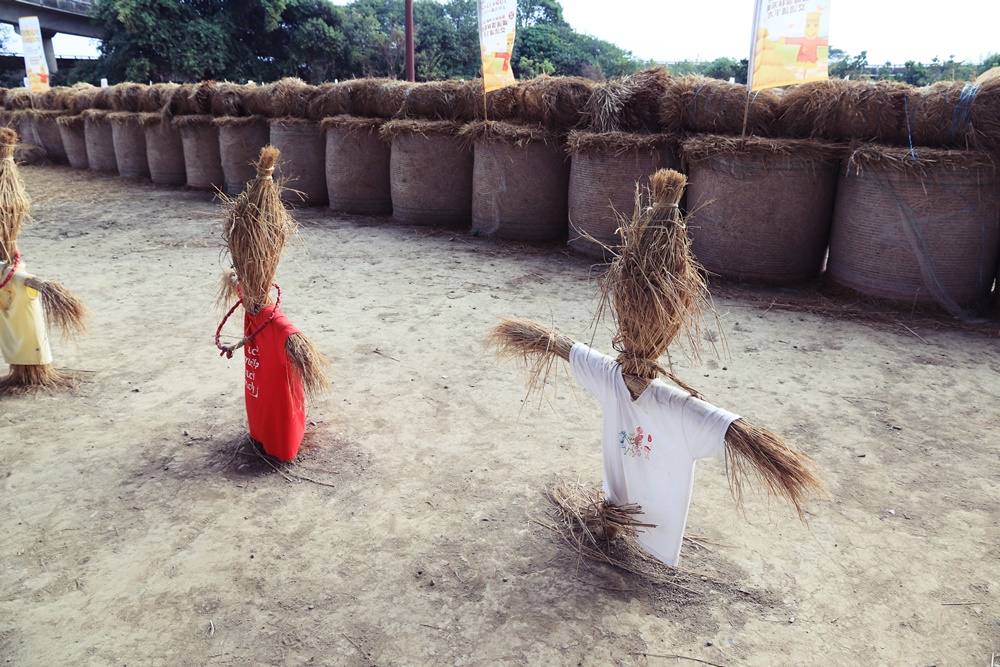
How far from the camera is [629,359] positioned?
208 cm

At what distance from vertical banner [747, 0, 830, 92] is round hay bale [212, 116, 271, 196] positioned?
6552mm

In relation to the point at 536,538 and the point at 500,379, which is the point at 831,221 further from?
the point at 536,538

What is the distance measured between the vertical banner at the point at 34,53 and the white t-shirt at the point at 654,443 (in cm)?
1527

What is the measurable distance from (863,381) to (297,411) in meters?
3.01

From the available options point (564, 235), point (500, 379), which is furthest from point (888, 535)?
point (564, 235)

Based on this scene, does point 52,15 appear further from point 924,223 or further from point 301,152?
point 924,223

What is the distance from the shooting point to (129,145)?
37.1 ft

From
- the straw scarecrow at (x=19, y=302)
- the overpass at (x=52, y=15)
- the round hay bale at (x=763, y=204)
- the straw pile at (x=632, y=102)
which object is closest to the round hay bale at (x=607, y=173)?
the straw pile at (x=632, y=102)

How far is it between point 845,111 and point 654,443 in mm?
4147

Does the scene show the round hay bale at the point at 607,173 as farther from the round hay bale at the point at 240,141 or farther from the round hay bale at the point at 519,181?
the round hay bale at the point at 240,141

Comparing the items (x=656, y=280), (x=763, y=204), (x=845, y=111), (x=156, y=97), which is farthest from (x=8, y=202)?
(x=156, y=97)

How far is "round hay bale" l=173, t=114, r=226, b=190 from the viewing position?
9805 mm

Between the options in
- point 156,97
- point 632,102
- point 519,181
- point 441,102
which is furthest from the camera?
point 156,97

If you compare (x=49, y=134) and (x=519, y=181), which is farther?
(x=49, y=134)
